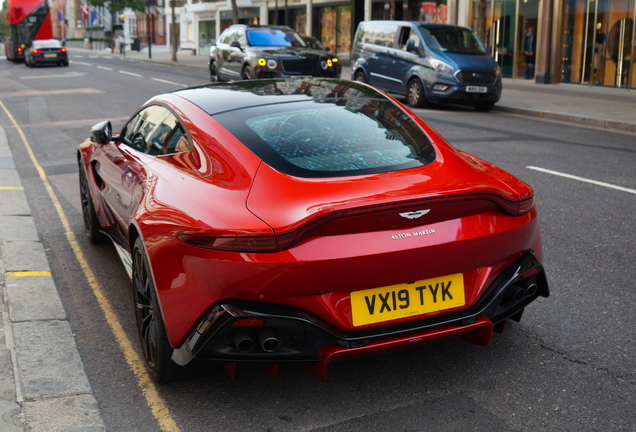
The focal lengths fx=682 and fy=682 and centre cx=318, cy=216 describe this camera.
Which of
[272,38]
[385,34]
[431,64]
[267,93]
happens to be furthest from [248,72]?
[267,93]

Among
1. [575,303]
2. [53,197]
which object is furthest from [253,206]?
[53,197]

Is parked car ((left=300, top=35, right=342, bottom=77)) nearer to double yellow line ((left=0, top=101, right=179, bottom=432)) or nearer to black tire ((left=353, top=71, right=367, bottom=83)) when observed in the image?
black tire ((left=353, top=71, right=367, bottom=83))

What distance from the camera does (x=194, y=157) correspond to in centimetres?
337

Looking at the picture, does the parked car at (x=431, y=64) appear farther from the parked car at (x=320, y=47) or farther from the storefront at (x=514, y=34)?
the storefront at (x=514, y=34)

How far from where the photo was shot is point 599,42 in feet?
70.7

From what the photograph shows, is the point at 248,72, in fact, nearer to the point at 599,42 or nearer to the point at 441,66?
the point at 441,66

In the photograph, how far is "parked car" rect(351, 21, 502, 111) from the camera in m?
15.6

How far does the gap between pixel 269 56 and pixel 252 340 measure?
15.8 metres

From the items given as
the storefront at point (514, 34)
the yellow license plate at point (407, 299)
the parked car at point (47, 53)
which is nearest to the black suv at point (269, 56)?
the storefront at point (514, 34)

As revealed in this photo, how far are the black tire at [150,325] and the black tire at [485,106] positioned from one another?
547 inches

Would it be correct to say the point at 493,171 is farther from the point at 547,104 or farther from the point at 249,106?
the point at 547,104

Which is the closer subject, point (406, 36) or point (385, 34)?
point (406, 36)

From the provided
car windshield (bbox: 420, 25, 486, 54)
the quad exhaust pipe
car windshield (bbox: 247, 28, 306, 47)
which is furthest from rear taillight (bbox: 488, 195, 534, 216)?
car windshield (bbox: 247, 28, 306, 47)

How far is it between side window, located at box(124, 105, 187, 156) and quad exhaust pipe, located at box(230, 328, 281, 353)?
124 cm
